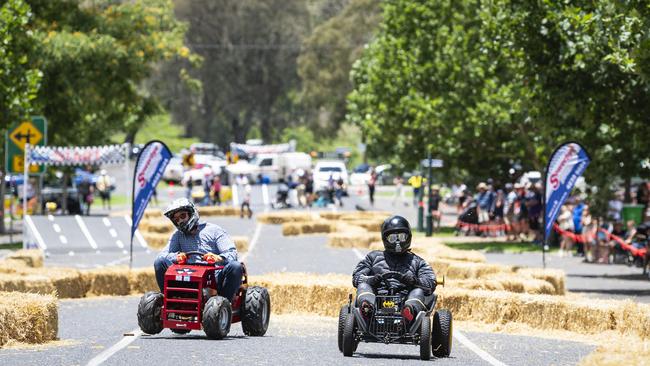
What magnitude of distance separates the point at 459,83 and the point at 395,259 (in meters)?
33.9

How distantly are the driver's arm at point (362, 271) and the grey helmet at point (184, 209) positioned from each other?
86.8 inches

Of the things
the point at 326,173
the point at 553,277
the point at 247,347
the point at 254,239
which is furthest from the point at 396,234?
the point at 326,173

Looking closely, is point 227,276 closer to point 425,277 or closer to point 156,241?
point 425,277

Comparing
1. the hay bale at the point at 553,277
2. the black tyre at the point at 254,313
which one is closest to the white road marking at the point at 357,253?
the hay bale at the point at 553,277

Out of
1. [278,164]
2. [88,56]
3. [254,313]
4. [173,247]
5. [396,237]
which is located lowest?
[254,313]

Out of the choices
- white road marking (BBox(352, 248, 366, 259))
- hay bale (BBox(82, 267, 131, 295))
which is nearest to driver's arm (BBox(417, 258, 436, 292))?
hay bale (BBox(82, 267, 131, 295))

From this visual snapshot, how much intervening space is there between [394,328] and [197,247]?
2852 mm

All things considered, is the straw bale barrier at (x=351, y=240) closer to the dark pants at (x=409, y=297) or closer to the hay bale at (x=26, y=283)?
the hay bale at (x=26, y=283)

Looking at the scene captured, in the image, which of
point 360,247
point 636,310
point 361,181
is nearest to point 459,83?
point 360,247

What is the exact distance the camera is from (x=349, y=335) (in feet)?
45.5

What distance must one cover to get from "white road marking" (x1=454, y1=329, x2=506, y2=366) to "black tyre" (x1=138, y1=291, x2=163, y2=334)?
3.34 metres

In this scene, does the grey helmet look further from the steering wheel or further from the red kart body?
the red kart body

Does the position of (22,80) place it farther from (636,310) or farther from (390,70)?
(636,310)

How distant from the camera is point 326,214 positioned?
5862 cm
